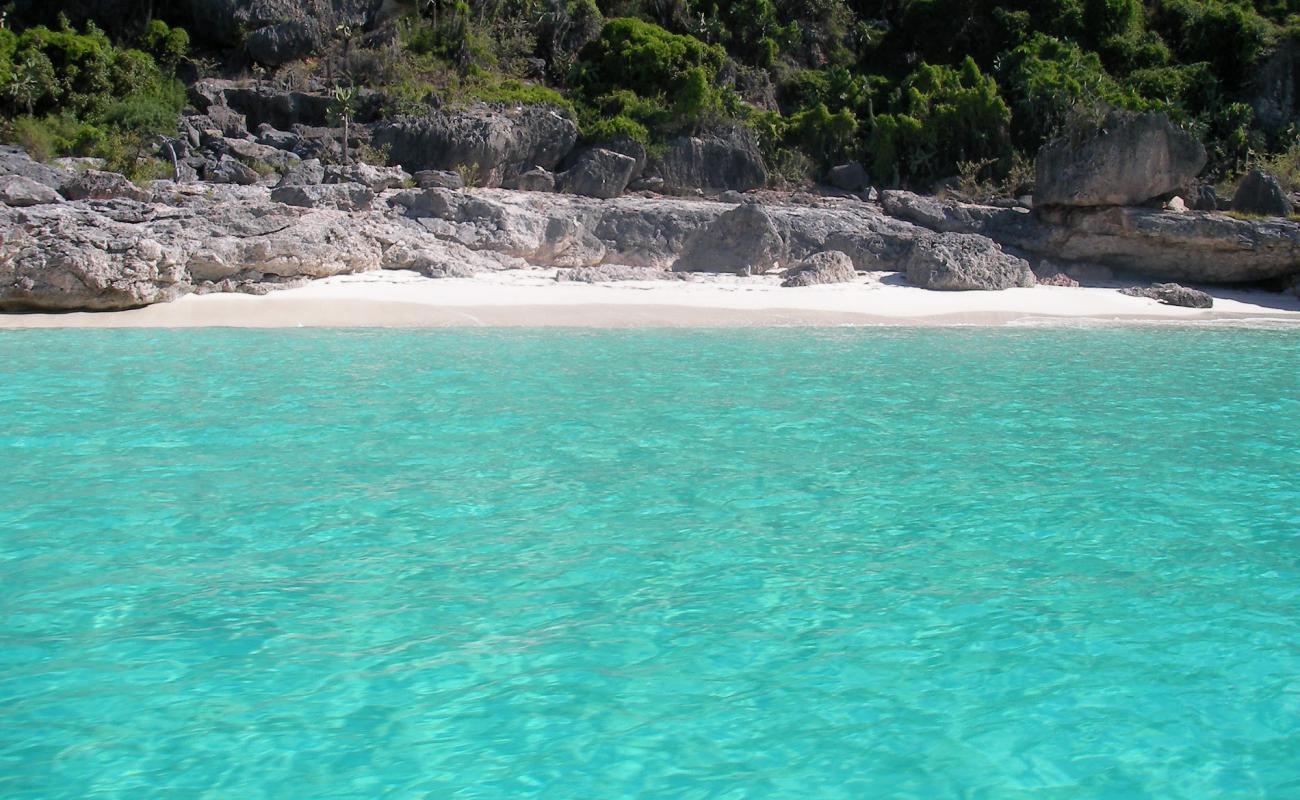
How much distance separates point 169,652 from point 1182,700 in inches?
139

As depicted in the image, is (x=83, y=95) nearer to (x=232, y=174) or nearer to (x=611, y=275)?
(x=232, y=174)

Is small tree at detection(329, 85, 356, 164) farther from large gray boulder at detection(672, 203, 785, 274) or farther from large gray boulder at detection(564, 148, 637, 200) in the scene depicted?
large gray boulder at detection(672, 203, 785, 274)

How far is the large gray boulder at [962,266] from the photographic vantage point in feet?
62.1

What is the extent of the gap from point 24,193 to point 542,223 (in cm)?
831

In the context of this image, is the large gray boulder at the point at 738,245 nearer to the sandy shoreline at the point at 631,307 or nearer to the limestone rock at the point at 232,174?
the sandy shoreline at the point at 631,307

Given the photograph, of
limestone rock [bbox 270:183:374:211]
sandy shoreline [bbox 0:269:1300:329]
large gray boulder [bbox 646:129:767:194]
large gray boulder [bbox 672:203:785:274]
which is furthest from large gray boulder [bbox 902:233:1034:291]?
limestone rock [bbox 270:183:374:211]

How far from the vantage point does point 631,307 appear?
53.0 ft

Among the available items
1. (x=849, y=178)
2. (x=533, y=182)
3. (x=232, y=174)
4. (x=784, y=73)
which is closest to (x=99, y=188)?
(x=232, y=174)

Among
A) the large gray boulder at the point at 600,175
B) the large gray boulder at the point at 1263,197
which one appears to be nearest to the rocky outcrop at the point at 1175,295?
the large gray boulder at the point at 1263,197

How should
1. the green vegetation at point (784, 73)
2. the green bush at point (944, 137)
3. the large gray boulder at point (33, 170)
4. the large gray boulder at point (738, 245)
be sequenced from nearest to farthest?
the large gray boulder at point (33, 170), the large gray boulder at point (738, 245), the green vegetation at point (784, 73), the green bush at point (944, 137)

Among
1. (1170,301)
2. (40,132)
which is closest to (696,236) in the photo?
(1170,301)

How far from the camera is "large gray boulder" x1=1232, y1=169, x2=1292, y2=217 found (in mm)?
20625

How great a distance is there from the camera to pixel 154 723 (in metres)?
3.29

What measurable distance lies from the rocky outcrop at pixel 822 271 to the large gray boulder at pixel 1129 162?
5170 millimetres
